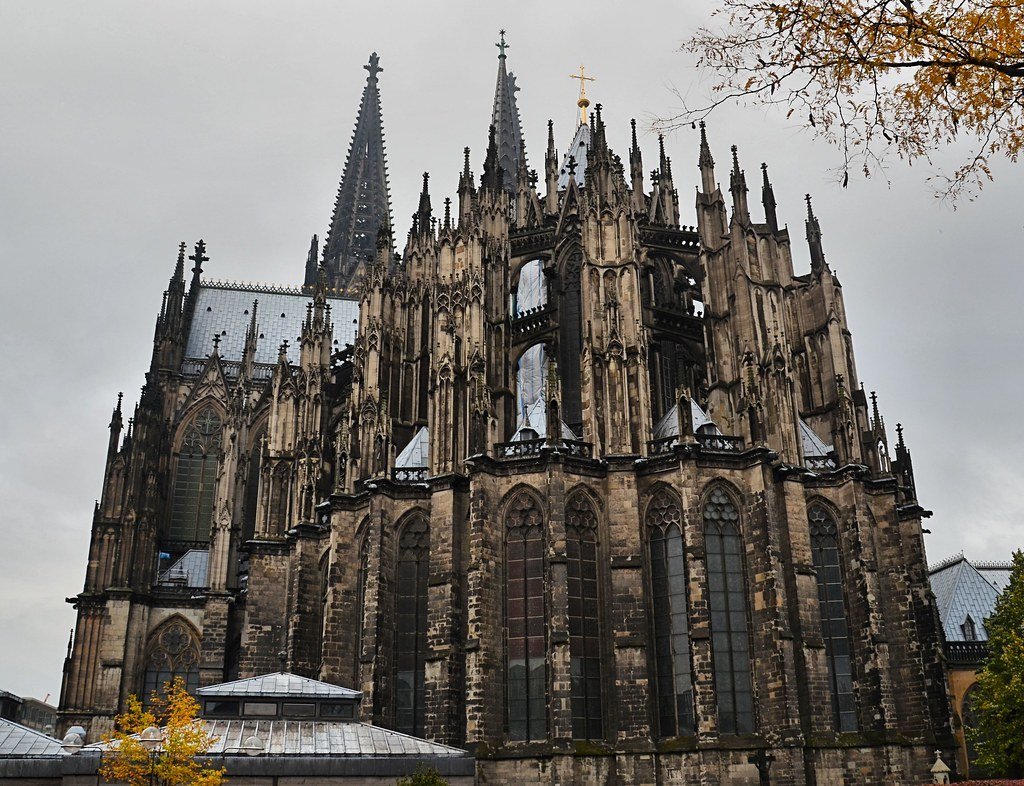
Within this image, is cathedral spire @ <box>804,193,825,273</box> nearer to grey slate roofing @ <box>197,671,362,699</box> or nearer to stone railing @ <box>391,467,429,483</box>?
stone railing @ <box>391,467,429,483</box>

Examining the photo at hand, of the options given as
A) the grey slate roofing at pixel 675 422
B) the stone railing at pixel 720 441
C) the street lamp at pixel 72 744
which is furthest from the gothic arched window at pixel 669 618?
the street lamp at pixel 72 744

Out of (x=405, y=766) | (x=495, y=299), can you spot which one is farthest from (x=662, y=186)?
(x=405, y=766)


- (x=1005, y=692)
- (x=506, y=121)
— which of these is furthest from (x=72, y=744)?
(x=506, y=121)

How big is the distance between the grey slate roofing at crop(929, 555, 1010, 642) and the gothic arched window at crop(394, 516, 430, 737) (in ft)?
92.4

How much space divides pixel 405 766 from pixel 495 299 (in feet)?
65.2

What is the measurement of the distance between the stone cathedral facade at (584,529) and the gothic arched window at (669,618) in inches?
3.1

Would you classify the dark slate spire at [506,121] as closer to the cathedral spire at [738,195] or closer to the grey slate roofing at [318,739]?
the cathedral spire at [738,195]

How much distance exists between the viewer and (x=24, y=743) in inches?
1035

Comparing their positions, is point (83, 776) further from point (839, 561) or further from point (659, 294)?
point (659, 294)

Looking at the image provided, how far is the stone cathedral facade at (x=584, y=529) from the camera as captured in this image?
100 ft

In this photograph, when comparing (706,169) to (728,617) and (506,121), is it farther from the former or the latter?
(506,121)

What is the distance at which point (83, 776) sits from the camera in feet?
77.5

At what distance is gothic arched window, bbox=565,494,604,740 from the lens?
100 ft

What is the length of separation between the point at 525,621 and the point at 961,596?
30321 mm
